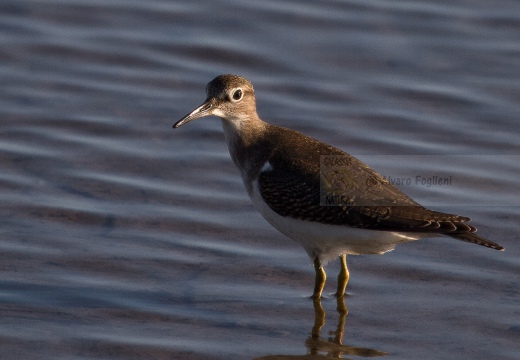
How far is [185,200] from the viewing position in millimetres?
11062

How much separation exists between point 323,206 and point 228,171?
276 centimetres

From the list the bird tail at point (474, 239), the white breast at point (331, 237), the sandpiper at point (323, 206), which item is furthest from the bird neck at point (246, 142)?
the bird tail at point (474, 239)

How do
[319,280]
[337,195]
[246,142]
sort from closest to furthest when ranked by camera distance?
[337,195] → [319,280] → [246,142]

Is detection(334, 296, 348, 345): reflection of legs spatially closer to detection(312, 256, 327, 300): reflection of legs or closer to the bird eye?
detection(312, 256, 327, 300): reflection of legs

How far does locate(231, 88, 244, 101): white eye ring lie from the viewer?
10125mm

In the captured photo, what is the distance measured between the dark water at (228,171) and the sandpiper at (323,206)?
0.58m

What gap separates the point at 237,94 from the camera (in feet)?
33.3

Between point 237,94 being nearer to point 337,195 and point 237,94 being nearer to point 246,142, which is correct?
point 246,142

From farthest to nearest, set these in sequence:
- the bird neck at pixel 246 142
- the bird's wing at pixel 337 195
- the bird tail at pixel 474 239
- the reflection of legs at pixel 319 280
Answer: the bird neck at pixel 246 142, the reflection of legs at pixel 319 280, the bird's wing at pixel 337 195, the bird tail at pixel 474 239

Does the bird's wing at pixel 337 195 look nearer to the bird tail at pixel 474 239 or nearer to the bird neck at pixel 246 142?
the bird tail at pixel 474 239

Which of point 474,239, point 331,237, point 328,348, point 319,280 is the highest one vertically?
point 474,239

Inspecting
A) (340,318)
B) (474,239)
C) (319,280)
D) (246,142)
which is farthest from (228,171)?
(474,239)

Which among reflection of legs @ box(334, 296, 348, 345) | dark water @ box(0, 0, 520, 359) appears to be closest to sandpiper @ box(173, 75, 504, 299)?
reflection of legs @ box(334, 296, 348, 345)

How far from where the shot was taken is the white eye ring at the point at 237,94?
10.1m
